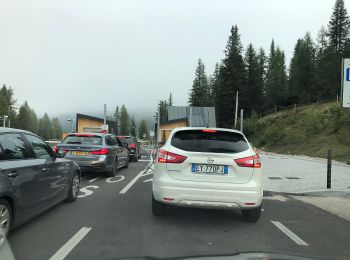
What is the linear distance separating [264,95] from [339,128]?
58.1 meters

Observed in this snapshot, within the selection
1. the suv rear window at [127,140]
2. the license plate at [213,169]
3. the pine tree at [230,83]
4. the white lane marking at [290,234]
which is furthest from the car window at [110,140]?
the pine tree at [230,83]

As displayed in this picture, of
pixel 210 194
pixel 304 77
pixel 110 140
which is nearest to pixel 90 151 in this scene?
pixel 110 140

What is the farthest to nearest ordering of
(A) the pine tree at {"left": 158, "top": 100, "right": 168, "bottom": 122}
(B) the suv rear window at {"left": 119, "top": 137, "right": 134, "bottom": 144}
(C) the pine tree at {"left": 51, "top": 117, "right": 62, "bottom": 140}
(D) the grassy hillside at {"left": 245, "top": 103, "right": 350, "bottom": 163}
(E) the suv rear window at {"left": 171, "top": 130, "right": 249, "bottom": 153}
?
(C) the pine tree at {"left": 51, "top": 117, "right": 62, "bottom": 140} → (A) the pine tree at {"left": 158, "top": 100, "right": 168, "bottom": 122} → (D) the grassy hillside at {"left": 245, "top": 103, "right": 350, "bottom": 163} → (B) the suv rear window at {"left": 119, "top": 137, "right": 134, "bottom": 144} → (E) the suv rear window at {"left": 171, "top": 130, "right": 249, "bottom": 153}

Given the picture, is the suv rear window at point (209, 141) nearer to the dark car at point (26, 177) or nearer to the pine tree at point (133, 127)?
the dark car at point (26, 177)

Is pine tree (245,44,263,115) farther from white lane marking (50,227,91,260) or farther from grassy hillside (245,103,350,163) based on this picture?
white lane marking (50,227,91,260)

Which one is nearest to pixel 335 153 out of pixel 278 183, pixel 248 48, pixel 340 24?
pixel 278 183

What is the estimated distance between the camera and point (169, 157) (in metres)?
6.46

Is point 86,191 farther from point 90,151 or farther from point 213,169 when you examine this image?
point 213,169

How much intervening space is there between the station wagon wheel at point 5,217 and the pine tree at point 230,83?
6794cm

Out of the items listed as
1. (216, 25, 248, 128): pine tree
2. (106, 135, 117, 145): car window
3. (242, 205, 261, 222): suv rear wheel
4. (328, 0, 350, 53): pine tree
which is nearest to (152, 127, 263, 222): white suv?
(242, 205, 261, 222): suv rear wheel

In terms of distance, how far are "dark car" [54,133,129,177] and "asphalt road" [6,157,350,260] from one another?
3.95 metres

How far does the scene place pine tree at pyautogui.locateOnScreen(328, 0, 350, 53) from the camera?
74875mm

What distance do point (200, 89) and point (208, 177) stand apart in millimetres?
97624

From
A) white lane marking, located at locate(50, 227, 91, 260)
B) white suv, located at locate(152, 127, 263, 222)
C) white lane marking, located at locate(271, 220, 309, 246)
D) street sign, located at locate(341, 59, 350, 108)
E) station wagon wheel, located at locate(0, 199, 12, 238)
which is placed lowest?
white lane marking, located at locate(271, 220, 309, 246)
